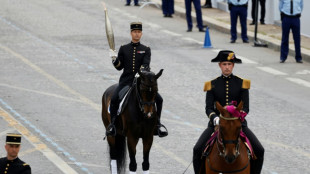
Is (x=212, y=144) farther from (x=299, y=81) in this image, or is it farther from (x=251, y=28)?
(x=251, y=28)

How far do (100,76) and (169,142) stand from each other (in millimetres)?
6598

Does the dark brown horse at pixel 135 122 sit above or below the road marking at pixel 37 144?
above

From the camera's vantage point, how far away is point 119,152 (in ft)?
54.2

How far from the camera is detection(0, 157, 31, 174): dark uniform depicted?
1195cm

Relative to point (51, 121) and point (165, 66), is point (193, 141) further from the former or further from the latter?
point (165, 66)

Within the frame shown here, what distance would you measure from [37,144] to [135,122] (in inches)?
145

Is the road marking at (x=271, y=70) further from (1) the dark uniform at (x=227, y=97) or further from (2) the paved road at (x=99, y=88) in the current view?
(1) the dark uniform at (x=227, y=97)

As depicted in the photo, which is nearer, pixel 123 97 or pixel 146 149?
pixel 146 149

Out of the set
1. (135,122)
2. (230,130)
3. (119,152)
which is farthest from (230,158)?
(119,152)

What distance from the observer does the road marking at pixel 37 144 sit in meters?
17.1

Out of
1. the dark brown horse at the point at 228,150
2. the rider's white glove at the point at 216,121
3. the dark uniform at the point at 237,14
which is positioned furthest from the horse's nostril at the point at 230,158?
the dark uniform at the point at 237,14

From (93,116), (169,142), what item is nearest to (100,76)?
(93,116)

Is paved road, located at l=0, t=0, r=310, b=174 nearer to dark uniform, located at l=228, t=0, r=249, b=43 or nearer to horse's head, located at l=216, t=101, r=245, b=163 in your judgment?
dark uniform, located at l=228, t=0, r=249, b=43

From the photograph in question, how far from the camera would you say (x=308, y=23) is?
1235 inches
